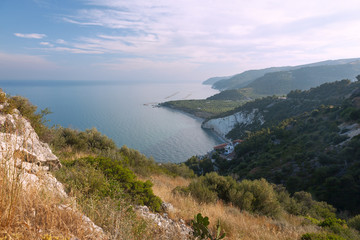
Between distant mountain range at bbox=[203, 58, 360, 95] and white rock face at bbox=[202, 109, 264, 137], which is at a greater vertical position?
distant mountain range at bbox=[203, 58, 360, 95]

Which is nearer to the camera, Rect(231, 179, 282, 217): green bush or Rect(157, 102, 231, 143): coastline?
Rect(231, 179, 282, 217): green bush

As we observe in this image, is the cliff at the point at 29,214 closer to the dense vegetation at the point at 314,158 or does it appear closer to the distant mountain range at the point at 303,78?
the dense vegetation at the point at 314,158

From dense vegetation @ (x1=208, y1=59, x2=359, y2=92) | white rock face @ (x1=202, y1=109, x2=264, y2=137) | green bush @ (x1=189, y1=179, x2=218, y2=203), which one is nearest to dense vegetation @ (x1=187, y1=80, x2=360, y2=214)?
green bush @ (x1=189, y1=179, x2=218, y2=203)

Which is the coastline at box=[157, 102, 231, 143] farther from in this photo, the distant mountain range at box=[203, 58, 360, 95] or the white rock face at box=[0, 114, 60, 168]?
the distant mountain range at box=[203, 58, 360, 95]

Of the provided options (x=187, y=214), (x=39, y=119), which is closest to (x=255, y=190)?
(x=187, y=214)

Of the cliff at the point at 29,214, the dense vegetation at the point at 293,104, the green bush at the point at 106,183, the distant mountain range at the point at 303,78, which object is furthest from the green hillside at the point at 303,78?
the cliff at the point at 29,214

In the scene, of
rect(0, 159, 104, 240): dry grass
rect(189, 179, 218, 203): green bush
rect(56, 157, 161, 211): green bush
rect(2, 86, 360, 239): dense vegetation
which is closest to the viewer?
rect(0, 159, 104, 240): dry grass

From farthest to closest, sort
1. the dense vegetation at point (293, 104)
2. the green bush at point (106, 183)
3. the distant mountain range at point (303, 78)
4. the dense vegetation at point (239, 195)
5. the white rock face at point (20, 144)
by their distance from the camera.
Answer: the distant mountain range at point (303, 78), the dense vegetation at point (293, 104), the dense vegetation at point (239, 195), the green bush at point (106, 183), the white rock face at point (20, 144)

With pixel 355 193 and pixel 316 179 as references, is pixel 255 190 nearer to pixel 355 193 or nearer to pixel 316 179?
pixel 355 193

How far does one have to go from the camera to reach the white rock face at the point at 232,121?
64938mm

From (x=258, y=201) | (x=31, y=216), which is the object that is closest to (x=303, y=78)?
(x=258, y=201)

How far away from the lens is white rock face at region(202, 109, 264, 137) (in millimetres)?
64938

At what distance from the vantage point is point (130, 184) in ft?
16.9

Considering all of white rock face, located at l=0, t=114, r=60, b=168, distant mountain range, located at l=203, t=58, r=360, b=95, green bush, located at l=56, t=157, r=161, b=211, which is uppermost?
distant mountain range, located at l=203, t=58, r=360, b=95
